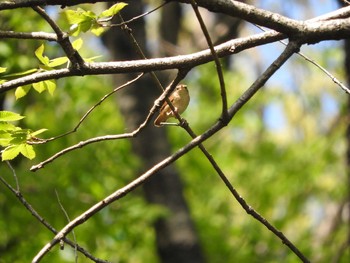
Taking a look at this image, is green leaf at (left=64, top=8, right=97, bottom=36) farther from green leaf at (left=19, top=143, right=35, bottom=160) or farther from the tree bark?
the tree bark

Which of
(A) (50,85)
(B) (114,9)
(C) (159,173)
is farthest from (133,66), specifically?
(C) (159,173)

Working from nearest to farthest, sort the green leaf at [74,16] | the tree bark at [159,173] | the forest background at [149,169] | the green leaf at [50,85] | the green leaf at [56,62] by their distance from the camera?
the green leaf at [74,16]
the green leaf at [56,62]
the green leaf at [50,85]
the forest background at [149,169]
the tree bark at [159,173]

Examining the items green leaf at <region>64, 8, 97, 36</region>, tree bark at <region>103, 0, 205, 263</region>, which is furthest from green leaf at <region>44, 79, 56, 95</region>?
tree bark at <region>103, 0, 205, 263</region>

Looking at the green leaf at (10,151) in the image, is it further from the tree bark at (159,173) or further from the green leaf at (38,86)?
the tree bark at (159,173)

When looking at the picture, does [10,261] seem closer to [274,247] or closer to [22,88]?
[22,88]

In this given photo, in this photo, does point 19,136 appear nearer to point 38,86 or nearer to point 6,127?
point 6,127

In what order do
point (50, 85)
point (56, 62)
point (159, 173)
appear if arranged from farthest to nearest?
point (159, 173) → point (50, 85) → point (56, 62)

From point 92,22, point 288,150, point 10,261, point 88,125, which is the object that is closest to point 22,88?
point 92,22

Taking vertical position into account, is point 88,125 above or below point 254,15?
above

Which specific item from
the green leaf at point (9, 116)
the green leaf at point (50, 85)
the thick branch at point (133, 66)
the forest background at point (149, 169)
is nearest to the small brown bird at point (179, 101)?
the thick branch at point (133, 66)

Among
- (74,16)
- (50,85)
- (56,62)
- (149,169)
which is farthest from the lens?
(149,169)

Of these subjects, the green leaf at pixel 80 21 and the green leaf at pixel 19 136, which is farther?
the green leaf at pixel 19 136
